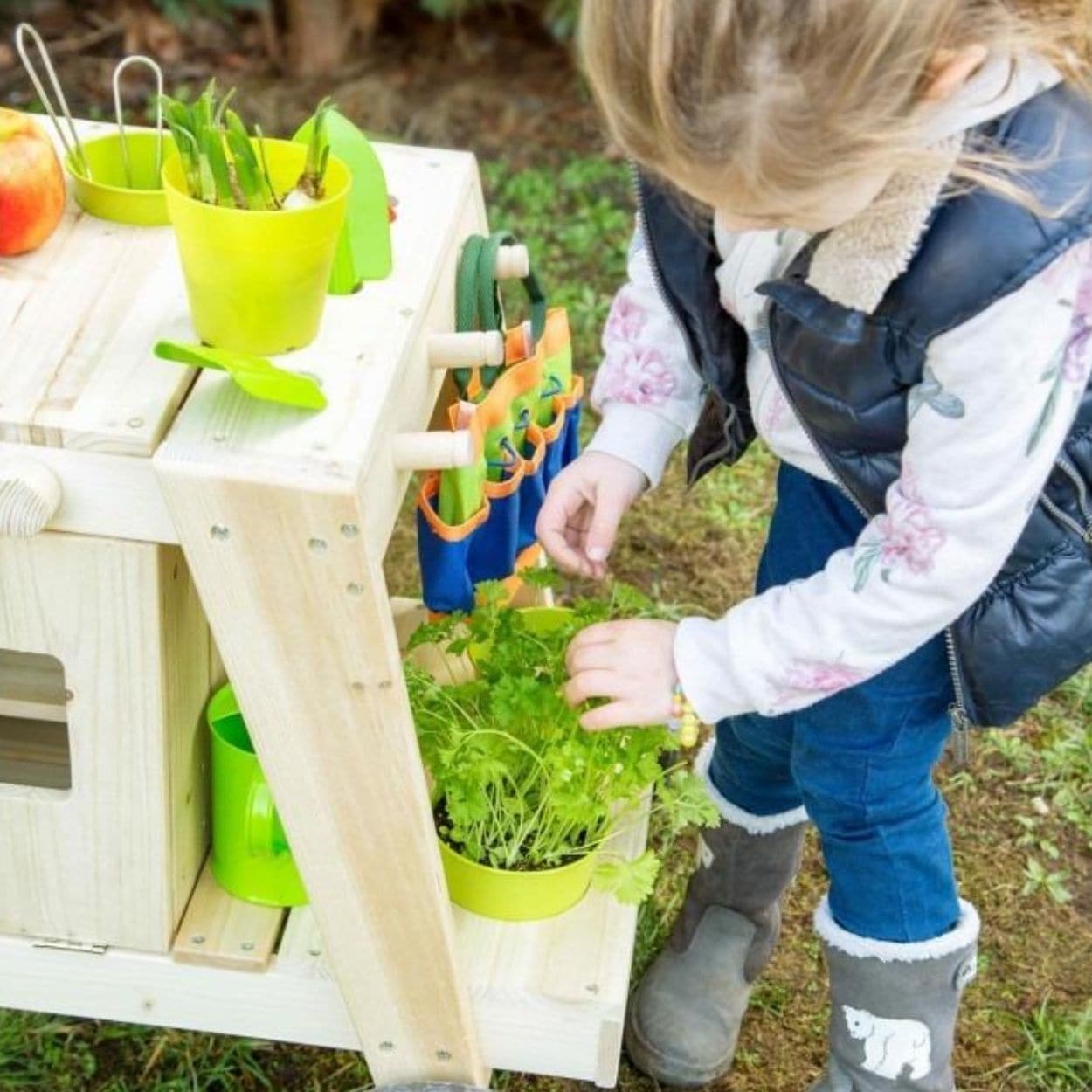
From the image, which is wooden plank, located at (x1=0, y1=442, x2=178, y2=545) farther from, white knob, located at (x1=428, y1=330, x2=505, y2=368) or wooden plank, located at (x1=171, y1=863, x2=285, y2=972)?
wooden plank, located at (x1=171, y1=863, x2=285, y2=972)

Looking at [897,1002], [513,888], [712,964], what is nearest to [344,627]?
[513,888]

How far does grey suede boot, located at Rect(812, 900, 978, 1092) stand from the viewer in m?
1.65

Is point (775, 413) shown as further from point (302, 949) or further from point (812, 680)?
point (302, 949)

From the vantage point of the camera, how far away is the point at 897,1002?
166cm

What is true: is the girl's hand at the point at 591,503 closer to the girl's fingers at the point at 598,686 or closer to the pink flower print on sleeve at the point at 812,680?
the girl's fingers at the point at 598,686

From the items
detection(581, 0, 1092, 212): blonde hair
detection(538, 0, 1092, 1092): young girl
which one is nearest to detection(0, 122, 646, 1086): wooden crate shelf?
detection(538, 0, 1092, 1092): young girl

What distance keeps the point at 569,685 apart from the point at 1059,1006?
3.06 ft

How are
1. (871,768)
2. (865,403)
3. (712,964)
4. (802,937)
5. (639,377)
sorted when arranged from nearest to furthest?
(865,403)
(871,768)
(639,377)
(712,964)
(802,937)

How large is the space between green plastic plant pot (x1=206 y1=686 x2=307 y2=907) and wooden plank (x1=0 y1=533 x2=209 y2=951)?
0.08 ft

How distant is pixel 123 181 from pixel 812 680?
0.77 meters

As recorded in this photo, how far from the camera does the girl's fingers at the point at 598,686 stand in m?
1.43

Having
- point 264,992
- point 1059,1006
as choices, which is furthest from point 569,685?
point 1059,1006

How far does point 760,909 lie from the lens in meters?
1.97

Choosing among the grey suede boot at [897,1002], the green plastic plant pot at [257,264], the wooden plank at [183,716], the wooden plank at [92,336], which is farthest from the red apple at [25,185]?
the grey suede boot at [897,1002]
